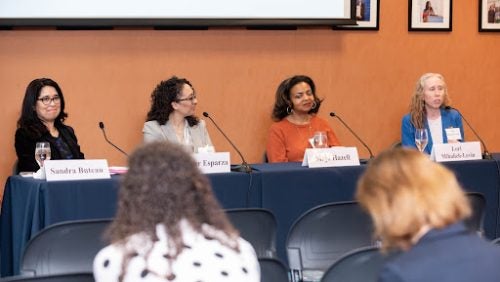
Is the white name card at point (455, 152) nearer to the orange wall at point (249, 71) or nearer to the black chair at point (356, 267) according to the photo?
the orange wall at point (249, 71)

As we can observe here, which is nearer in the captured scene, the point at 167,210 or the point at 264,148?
the point at 167,210

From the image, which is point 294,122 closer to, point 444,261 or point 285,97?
point 285,97

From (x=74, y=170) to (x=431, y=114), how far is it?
2.82m

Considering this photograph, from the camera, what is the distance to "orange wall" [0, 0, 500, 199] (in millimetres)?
5633

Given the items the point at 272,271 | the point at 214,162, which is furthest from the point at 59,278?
the point at 214,162

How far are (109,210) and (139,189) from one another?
7.21 ft

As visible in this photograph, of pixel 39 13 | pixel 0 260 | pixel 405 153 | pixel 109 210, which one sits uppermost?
pixel 39 13

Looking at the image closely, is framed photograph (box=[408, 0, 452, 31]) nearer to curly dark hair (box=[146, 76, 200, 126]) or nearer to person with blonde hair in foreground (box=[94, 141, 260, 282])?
curly dark hair (box=[146, 76, 200, 126])

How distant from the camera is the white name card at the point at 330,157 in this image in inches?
186

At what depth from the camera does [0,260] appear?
14.9 ft

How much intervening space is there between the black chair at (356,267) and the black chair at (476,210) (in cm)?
128

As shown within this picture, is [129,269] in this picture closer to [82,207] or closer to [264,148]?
[82,207]

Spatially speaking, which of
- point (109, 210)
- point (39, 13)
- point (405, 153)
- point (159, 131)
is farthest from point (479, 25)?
point (405, 153)

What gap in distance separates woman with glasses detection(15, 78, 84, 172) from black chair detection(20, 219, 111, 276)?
2002 millimetres
